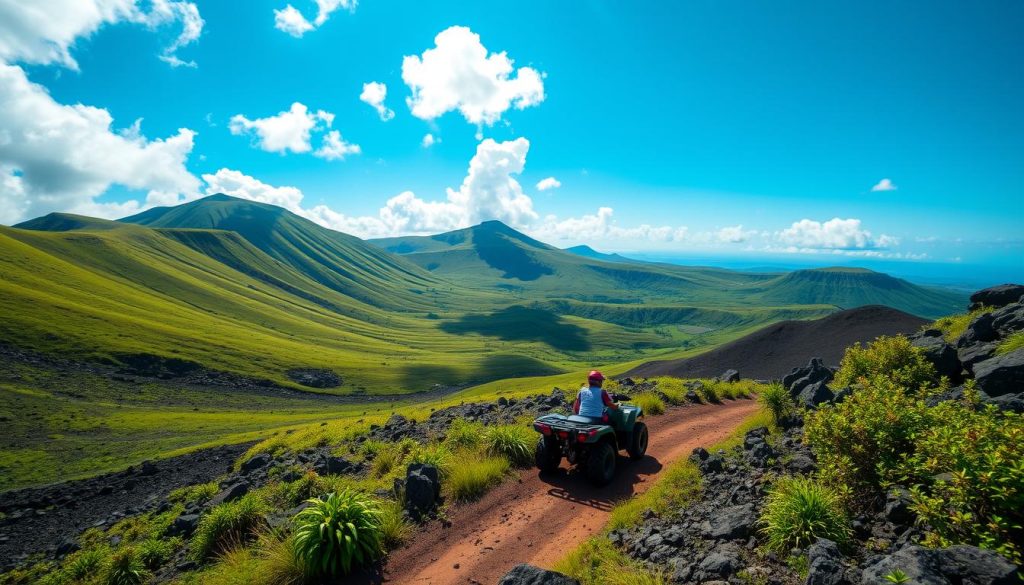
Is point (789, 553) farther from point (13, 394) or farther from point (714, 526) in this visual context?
point (13, 394)

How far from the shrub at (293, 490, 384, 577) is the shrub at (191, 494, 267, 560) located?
140 inches

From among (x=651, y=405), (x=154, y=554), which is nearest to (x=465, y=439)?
(x=651, y=405)

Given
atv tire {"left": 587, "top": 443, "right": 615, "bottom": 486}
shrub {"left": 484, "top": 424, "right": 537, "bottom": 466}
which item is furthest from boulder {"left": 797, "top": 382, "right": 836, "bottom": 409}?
shrub {"left": 484, "top": 424, "right": 537, "bottom": 466}

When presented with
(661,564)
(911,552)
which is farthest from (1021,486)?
(661,564)

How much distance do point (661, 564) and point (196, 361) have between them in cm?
12191

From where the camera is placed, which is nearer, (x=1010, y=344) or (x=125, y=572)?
(x=125, y=572)

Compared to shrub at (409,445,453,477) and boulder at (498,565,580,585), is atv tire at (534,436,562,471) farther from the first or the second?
boulder at (498,565,580,585)

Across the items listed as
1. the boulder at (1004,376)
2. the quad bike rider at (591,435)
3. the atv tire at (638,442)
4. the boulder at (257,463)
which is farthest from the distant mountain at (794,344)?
the boulder at (257,463)

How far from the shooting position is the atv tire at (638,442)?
45.3ft

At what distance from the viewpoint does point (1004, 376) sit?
1089 centimetres

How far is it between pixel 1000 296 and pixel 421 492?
99.3ft

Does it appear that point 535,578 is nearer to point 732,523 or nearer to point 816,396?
point 732,523

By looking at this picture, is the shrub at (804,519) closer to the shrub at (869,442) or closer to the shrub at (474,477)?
the shrub at (869,442)

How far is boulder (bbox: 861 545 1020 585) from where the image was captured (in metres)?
4.80
